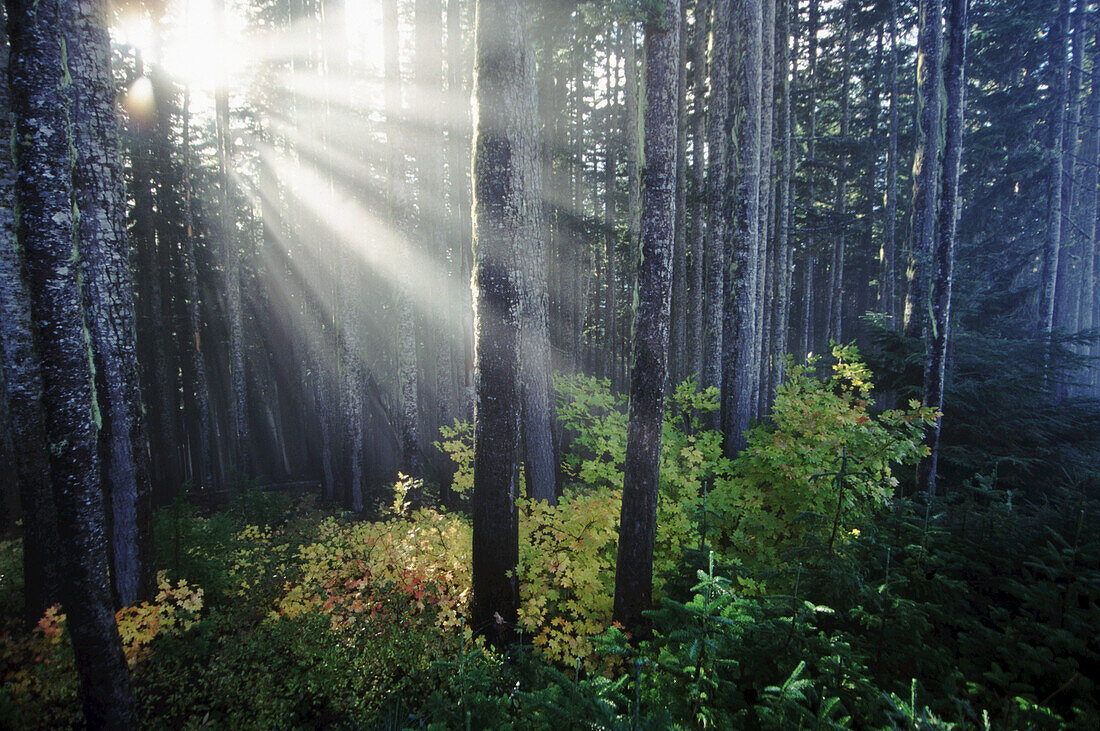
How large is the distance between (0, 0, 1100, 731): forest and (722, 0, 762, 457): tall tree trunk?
7 centimetres

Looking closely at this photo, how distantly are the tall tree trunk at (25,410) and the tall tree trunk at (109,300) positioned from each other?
0.58 metres

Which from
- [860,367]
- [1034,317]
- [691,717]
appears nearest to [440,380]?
[860,367]

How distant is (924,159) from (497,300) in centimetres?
1011

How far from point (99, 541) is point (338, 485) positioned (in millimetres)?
12287

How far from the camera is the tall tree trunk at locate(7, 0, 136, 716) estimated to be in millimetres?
3775

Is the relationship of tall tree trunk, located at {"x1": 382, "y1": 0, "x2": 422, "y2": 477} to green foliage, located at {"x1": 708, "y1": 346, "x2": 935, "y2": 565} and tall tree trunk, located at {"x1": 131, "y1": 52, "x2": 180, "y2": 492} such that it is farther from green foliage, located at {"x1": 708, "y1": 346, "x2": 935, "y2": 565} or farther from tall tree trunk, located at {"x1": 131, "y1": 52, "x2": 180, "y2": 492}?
tall tree trunk, located at {"x1": 131, "y1": 52, "x2": 180, "y2": 492}

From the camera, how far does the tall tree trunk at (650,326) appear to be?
4.80 m

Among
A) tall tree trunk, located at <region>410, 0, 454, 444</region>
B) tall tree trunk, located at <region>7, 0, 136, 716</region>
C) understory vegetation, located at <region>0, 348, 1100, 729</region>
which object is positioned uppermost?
tall tree trunk, located at <region>410, 0, 454, 444</region>

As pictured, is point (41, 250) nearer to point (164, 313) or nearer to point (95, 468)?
point (95, 468)

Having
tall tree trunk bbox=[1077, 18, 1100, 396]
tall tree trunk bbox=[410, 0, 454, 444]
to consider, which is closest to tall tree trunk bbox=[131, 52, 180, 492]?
tall tree trunk bbox=[410, 0, 454, 444]

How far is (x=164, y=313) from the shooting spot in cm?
1677

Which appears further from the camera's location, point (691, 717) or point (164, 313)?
point (164, 313)

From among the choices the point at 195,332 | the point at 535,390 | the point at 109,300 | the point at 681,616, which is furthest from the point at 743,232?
the point at 195,332

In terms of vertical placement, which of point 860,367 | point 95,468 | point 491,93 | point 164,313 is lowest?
point 95,468
